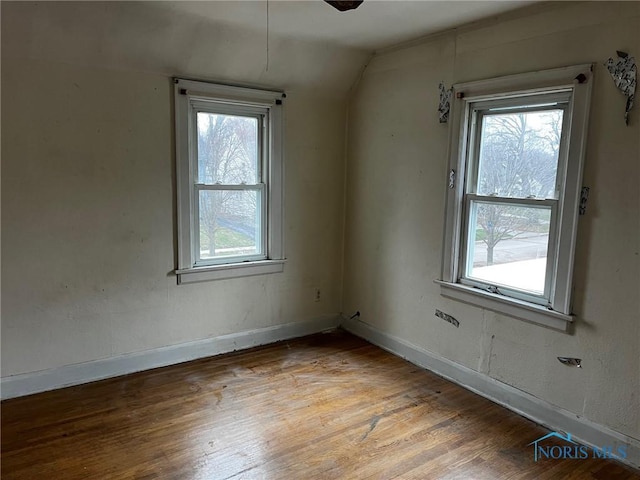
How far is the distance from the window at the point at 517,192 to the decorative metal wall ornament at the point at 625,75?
12 cm

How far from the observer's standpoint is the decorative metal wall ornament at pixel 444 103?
10.4ft

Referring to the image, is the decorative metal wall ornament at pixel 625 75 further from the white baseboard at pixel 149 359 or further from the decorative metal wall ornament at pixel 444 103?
the white baseboard at pixel 149 359

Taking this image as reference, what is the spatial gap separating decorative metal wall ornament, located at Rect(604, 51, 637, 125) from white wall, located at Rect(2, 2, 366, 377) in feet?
6.30

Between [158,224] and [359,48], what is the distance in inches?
80.5

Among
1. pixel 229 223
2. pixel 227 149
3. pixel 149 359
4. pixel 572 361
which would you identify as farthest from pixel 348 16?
pixel 149 359

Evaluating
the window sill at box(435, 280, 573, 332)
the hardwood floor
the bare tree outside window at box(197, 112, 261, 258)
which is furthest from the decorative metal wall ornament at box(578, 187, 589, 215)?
the bare tree outside window at box(197, 112, 261, 258)

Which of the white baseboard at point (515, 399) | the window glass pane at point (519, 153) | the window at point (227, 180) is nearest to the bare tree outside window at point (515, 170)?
the window glass pane at point (519, 153)

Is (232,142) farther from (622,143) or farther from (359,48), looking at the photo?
(622,143)

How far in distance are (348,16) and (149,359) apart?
2.72 meters

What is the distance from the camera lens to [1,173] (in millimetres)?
2740

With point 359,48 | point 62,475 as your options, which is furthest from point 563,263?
point 62,475

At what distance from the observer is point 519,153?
9.28 ft

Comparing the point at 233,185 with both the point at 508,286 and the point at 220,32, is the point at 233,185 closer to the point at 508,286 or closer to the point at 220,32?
the point at 220,32

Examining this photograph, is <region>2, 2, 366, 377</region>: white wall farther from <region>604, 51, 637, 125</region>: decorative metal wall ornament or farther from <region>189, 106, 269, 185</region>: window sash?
<region>604, 51, 637, 125</region>: decorative metal wall ornament
